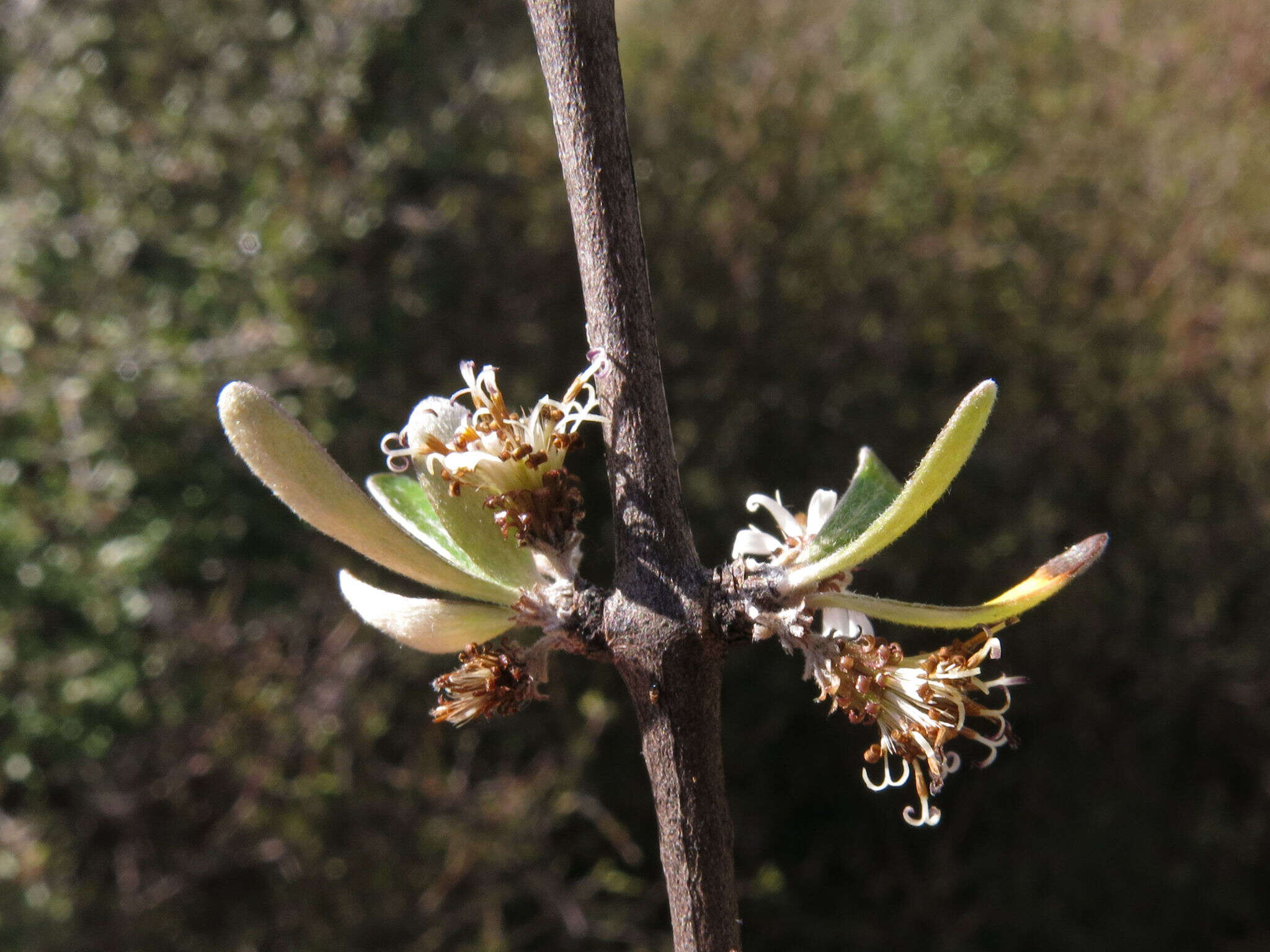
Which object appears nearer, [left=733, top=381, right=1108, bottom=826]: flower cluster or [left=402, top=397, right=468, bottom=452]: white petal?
[left=733, top=381, right=1108, bottom=826]: flower cluster

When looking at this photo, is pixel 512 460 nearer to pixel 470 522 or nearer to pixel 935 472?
pixel 470 522

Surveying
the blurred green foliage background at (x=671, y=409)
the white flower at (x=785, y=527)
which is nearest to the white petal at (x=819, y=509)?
the white flower at (x=785, y=527)

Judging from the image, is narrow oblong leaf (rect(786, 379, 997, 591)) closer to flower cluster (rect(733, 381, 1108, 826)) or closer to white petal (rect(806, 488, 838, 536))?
flower cluster (rect(733, 381, 1108, 826))

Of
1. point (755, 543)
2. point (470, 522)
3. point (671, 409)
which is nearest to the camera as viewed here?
point (470, 522)

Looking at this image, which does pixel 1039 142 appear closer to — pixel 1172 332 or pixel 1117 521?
pixel 1172 332

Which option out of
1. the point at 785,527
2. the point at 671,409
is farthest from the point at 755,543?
the point at 671,409

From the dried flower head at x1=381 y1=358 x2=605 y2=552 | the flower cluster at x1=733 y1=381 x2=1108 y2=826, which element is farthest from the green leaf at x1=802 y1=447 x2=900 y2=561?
the dried flower head at x1=381 y1=358 x2=605 y2=552

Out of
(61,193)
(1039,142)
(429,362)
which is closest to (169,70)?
(61,193)
